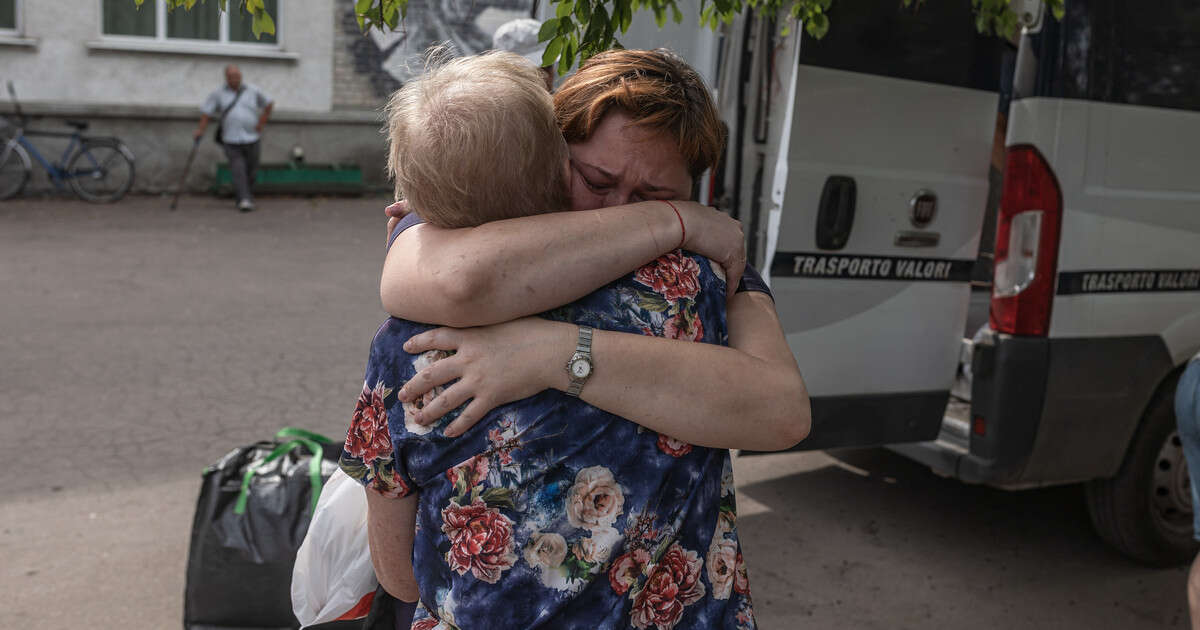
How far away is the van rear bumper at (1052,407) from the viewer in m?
3.94

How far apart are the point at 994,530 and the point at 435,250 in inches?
158

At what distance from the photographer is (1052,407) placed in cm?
399

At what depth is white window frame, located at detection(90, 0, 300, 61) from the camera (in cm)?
1469

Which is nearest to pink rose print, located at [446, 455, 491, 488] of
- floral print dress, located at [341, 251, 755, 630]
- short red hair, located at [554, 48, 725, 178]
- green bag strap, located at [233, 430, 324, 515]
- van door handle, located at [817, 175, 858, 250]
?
floral print dress, located at [341, 251, 755, 630]

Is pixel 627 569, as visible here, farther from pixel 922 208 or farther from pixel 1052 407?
pixel 1052 407

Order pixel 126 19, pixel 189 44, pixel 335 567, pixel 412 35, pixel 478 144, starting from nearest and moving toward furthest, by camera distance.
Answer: pixel 478 144, pixel 335 567, pixel 126 19, pixel 189 44, pixel 412 35

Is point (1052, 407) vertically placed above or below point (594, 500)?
below

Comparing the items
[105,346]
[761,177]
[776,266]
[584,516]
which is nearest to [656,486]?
[584,516]

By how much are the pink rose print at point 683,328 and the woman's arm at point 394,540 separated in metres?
0.42

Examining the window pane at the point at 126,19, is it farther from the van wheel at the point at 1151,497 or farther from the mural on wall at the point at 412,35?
the van wheel at the point at 1151,497

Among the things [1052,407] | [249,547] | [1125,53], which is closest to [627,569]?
[249,547]

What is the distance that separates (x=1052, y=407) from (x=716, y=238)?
2.83 meters

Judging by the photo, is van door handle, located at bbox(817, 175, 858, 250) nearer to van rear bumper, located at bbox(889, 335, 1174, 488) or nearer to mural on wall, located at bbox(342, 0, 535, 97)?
van rear bumper, located at bbox(889, 335, 1174, 488)

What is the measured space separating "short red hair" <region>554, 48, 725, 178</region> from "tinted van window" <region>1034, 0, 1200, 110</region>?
8.61ft
